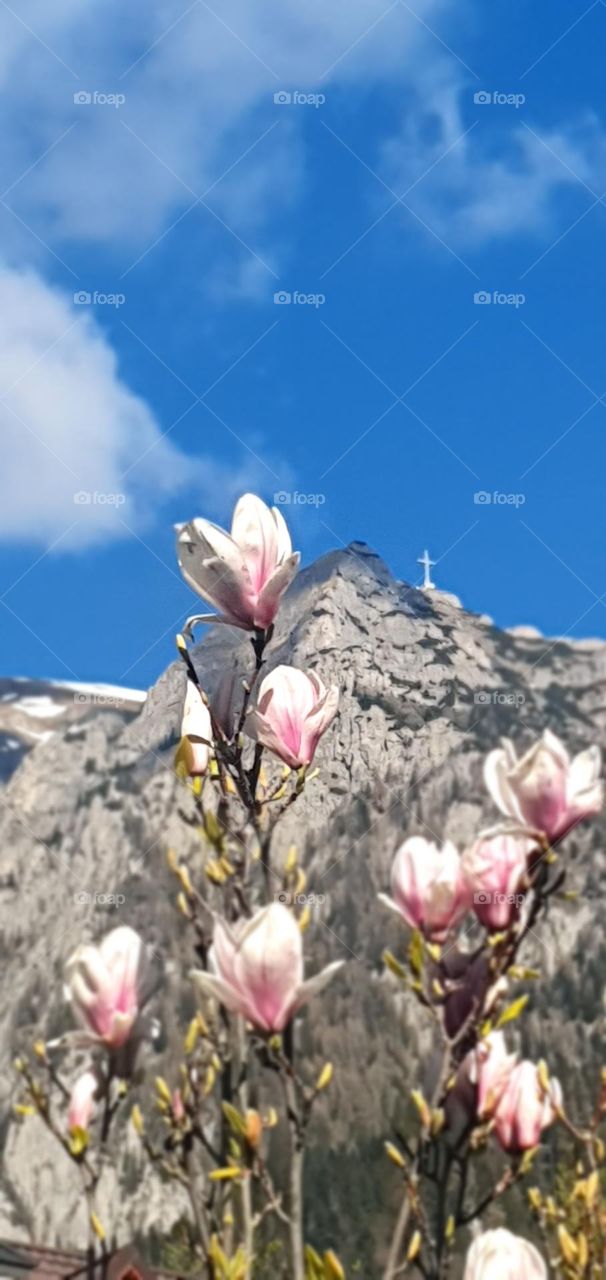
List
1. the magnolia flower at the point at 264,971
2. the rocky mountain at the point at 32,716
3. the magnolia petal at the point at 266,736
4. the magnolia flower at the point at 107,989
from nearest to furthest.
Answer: the magnolia flower at the point at 264,971 → the magnolia flower at the point at 107,989 → the magnolia petal at the point at 266,736 → the rocky mountain at the point at 32,716

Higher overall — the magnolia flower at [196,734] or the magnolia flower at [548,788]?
the magnolia flower at [196,734]

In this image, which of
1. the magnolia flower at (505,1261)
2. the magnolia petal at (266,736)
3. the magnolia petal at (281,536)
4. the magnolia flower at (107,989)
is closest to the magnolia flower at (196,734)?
the magnolia petal at (266,736)

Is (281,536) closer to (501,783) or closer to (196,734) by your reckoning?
(196,734)

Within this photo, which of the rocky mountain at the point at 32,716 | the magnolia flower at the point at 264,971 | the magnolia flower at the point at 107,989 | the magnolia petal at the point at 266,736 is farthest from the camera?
the rocky mountain at the point at 32,716

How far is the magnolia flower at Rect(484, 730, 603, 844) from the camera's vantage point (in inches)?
39.1

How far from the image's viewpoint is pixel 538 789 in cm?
100

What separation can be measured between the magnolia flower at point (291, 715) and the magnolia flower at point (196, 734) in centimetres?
5

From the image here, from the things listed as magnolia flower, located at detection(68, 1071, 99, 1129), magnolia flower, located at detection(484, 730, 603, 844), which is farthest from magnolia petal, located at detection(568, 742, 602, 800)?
magnolia flower, located at detection(68, 1071, 99, 1129)

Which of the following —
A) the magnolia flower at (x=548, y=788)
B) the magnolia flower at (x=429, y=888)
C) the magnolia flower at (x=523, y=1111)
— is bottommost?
the magnolia flower at (x=523, y=1111)

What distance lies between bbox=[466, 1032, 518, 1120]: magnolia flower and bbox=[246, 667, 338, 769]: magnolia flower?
365mm

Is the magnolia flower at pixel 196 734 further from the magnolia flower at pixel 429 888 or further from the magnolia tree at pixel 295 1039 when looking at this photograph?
the magnolia flower at pixel 429 888

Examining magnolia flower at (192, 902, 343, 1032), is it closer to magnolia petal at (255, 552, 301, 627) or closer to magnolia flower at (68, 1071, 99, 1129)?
magnolia flower at (68, 1071, 99, 1129)

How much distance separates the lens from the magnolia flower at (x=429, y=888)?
1.05 meters

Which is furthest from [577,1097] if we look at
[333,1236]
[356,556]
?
[356,556]
